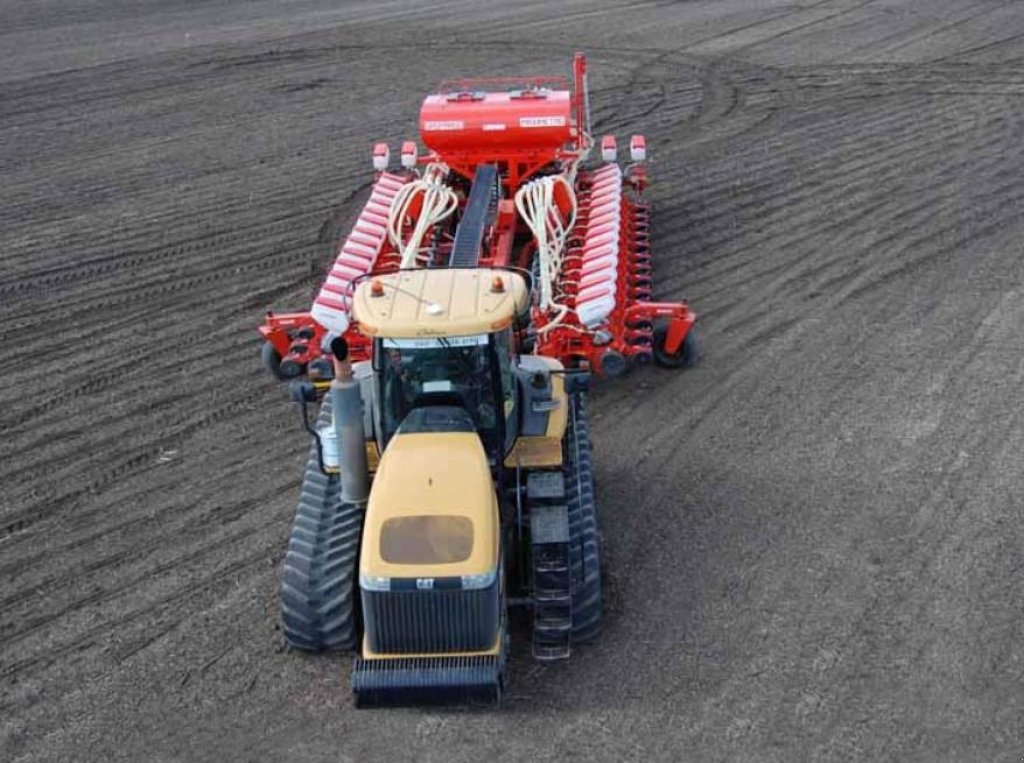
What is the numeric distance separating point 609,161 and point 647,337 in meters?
4.02

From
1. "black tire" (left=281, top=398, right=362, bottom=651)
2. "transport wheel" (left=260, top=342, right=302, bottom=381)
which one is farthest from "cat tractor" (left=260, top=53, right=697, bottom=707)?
"transport wheel" (left=260, top=342, right=302, bottom=381)

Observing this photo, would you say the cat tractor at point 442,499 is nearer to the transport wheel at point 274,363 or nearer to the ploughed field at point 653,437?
the ploughed field at point 653,437

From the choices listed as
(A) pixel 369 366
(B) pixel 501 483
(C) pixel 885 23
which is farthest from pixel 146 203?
(C) pixel 885 23

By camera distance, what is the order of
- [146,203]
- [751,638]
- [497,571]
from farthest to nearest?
[146,203] → [751,638] → [497,571]

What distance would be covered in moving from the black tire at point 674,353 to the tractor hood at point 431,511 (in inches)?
154

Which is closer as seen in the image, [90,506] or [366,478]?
[366,478]

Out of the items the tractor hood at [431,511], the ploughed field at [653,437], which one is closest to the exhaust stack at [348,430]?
the tractor hood at [431,511]

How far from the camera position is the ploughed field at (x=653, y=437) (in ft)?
23.2

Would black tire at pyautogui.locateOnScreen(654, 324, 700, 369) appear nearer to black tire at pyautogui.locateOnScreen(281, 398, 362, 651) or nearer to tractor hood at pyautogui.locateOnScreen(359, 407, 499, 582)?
tractor hood at pyautogui.locateOnScreen(359, 407, 499, 582)

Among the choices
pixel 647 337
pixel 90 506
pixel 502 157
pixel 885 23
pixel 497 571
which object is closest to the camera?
pixel 497 571

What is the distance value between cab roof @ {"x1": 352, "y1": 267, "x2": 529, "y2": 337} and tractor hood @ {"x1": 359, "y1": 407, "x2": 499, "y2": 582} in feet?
2.08

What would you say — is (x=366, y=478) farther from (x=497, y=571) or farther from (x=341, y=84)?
(x=341, y=84)

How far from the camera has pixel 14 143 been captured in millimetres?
18641

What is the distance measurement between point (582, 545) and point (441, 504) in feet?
3.58
